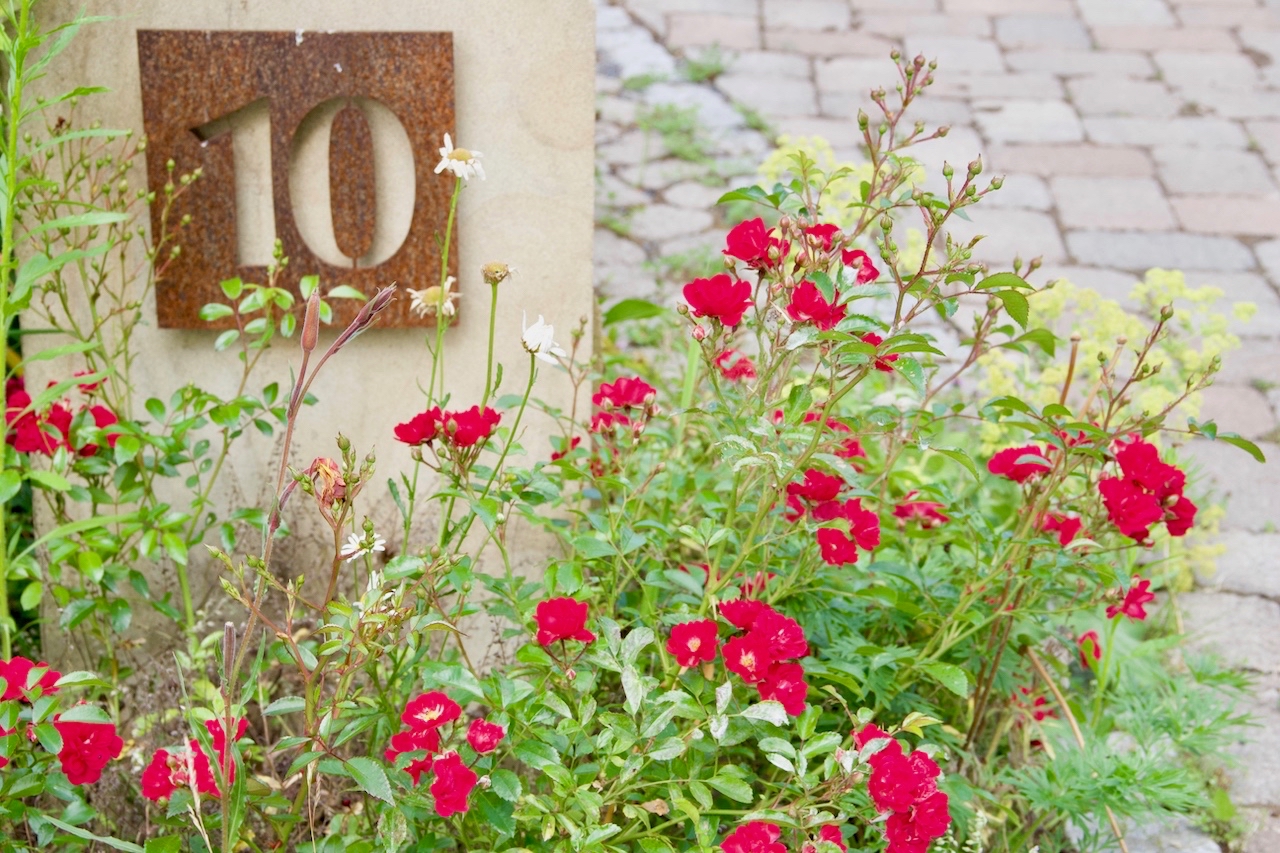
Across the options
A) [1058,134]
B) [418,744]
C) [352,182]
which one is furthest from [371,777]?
[1058,134]

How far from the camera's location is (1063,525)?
5.72 ft

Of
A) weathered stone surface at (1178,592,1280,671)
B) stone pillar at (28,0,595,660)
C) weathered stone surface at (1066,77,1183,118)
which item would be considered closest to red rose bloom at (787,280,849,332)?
stone pillar at (28,0,595,660)

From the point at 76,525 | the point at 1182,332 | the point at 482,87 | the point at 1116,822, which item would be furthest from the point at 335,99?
the point at 1182,332

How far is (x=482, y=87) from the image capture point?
199cm

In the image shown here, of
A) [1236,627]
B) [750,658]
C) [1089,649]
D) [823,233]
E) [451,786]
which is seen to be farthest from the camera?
[1236,627]

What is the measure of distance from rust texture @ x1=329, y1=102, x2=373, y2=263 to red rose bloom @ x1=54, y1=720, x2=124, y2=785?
0.90 metres

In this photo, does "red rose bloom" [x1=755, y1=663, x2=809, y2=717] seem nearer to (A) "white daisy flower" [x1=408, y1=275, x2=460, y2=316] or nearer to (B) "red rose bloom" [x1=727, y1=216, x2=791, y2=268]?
(B) "red rose bloom" [x1=727, y1=216, x2=791, y2=268]

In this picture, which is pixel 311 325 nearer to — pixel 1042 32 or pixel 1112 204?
pixel 1112 204

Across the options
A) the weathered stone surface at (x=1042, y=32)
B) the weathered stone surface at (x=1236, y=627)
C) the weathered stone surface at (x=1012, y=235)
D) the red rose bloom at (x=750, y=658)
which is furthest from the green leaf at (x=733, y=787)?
the weathered stone surface at (x=1042, y=32)

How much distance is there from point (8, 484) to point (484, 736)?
800 mm

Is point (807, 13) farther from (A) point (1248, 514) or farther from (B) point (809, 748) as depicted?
(B) point (809, 748)

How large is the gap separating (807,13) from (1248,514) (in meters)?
3.21

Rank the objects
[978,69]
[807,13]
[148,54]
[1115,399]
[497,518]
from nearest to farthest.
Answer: [497,518] → [1115,399] → [148,54] → [978,69] → [807,13]

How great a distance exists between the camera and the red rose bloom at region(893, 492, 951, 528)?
6.40 feet
